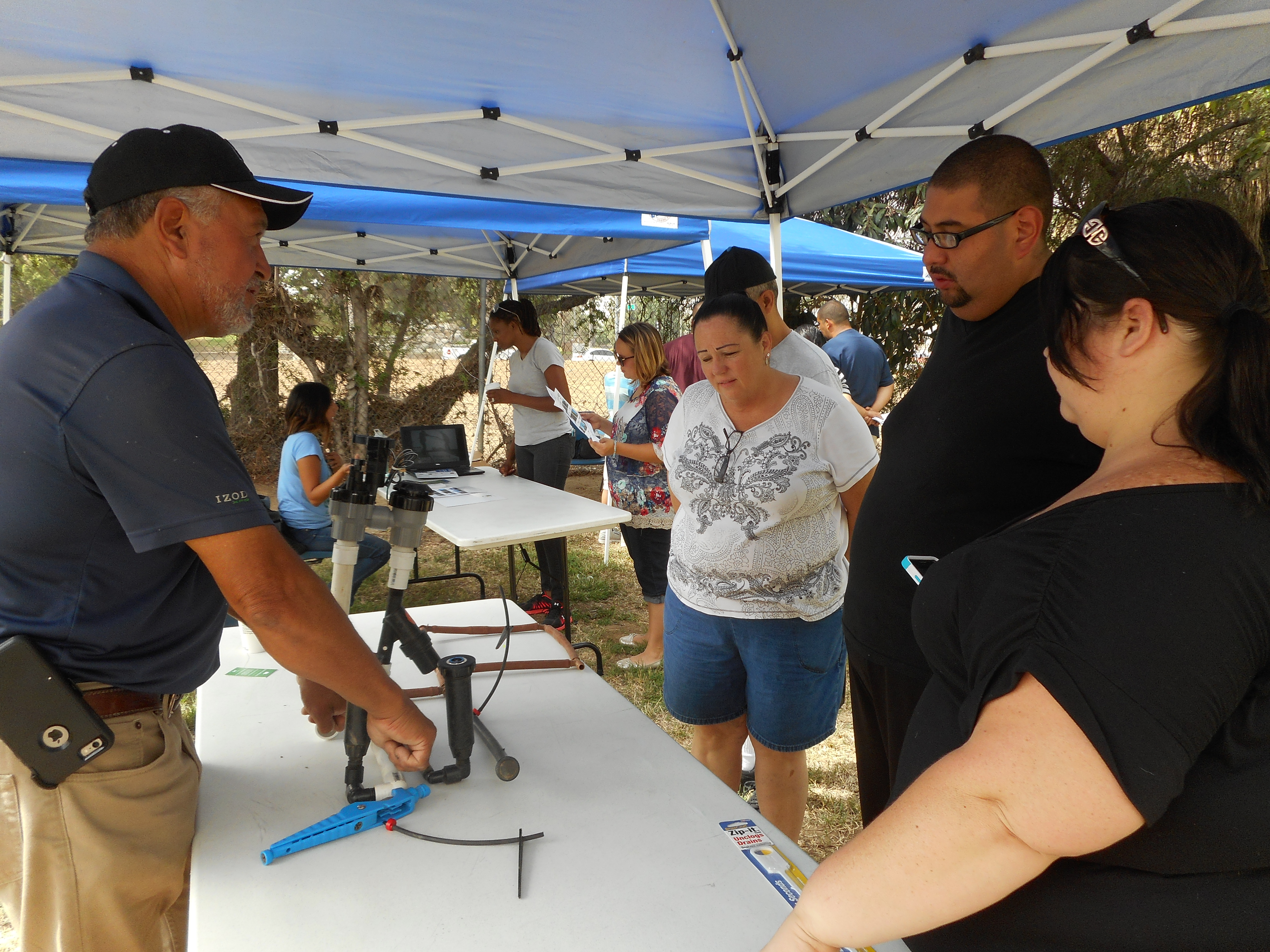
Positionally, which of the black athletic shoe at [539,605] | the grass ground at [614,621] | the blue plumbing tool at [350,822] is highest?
the blue plumbing tool at [350,822]

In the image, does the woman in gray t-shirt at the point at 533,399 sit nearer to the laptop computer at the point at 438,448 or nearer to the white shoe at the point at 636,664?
the laptop computer at the point at 438,448

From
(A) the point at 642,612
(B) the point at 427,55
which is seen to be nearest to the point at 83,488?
(B) the point at 427,55

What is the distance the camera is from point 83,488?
100 cm

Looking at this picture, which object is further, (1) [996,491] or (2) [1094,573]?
(1) [996,491]

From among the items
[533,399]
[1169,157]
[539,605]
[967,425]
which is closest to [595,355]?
[1169,157]

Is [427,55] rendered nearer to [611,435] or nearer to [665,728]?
[611,435]

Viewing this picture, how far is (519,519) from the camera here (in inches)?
141

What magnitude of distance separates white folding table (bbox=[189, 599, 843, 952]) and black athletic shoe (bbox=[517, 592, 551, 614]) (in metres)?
2.94

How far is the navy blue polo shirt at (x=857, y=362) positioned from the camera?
6.11 metres

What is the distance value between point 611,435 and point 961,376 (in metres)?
2.43

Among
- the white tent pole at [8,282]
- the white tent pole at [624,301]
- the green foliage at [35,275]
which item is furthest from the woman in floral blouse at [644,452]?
the green foliage at [35,275]

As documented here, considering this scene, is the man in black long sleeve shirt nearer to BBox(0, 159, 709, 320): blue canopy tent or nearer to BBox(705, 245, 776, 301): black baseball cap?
BBox(705, 245, 776, 301): black baseball cap

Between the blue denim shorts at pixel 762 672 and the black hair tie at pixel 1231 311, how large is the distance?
1269mm

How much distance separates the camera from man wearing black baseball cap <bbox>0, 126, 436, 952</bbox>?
3.15 ft
